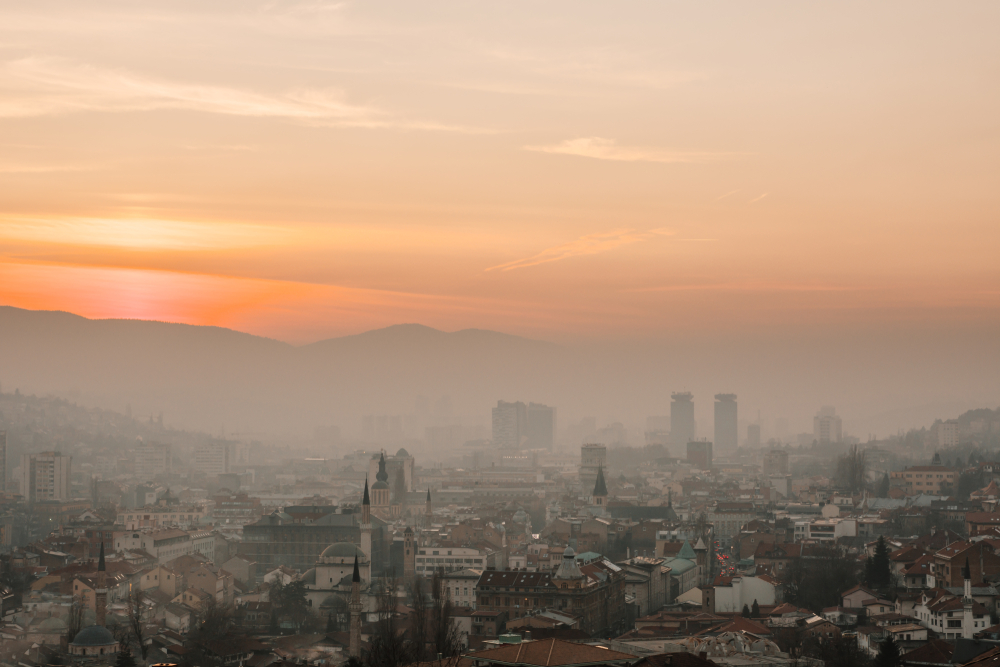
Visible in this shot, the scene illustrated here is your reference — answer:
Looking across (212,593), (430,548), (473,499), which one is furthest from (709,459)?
(212,593)

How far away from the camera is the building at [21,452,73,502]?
92375 mm

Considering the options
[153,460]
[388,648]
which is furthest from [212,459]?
[388,648]

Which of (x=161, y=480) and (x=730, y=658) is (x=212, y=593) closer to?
(x=730, y=658)

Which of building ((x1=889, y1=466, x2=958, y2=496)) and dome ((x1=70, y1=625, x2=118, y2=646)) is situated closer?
dome ((x1=70, y1=625, x2=118, y2=646))

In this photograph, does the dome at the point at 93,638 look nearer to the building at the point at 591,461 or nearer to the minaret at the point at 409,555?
the minaret at the point at 409,555

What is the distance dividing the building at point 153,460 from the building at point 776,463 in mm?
56920

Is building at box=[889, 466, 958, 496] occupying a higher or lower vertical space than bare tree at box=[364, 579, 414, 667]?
higher

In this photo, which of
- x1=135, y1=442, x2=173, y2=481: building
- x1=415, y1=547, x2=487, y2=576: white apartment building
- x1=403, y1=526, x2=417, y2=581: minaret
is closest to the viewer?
x1=403, y1=526, x2=417, y2=581: minaret

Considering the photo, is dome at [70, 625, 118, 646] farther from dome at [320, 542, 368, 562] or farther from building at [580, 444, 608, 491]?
building at [580, 444, 608, 491]

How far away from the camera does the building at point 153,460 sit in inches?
5408

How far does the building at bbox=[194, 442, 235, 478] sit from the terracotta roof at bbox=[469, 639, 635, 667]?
5123 inches

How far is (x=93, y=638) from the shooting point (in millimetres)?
29953

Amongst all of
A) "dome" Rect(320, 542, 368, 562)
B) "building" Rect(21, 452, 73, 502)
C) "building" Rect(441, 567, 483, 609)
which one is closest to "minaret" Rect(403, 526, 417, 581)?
"dome" Rect(320, 542, 368, 562)

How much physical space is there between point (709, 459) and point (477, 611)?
117 m
